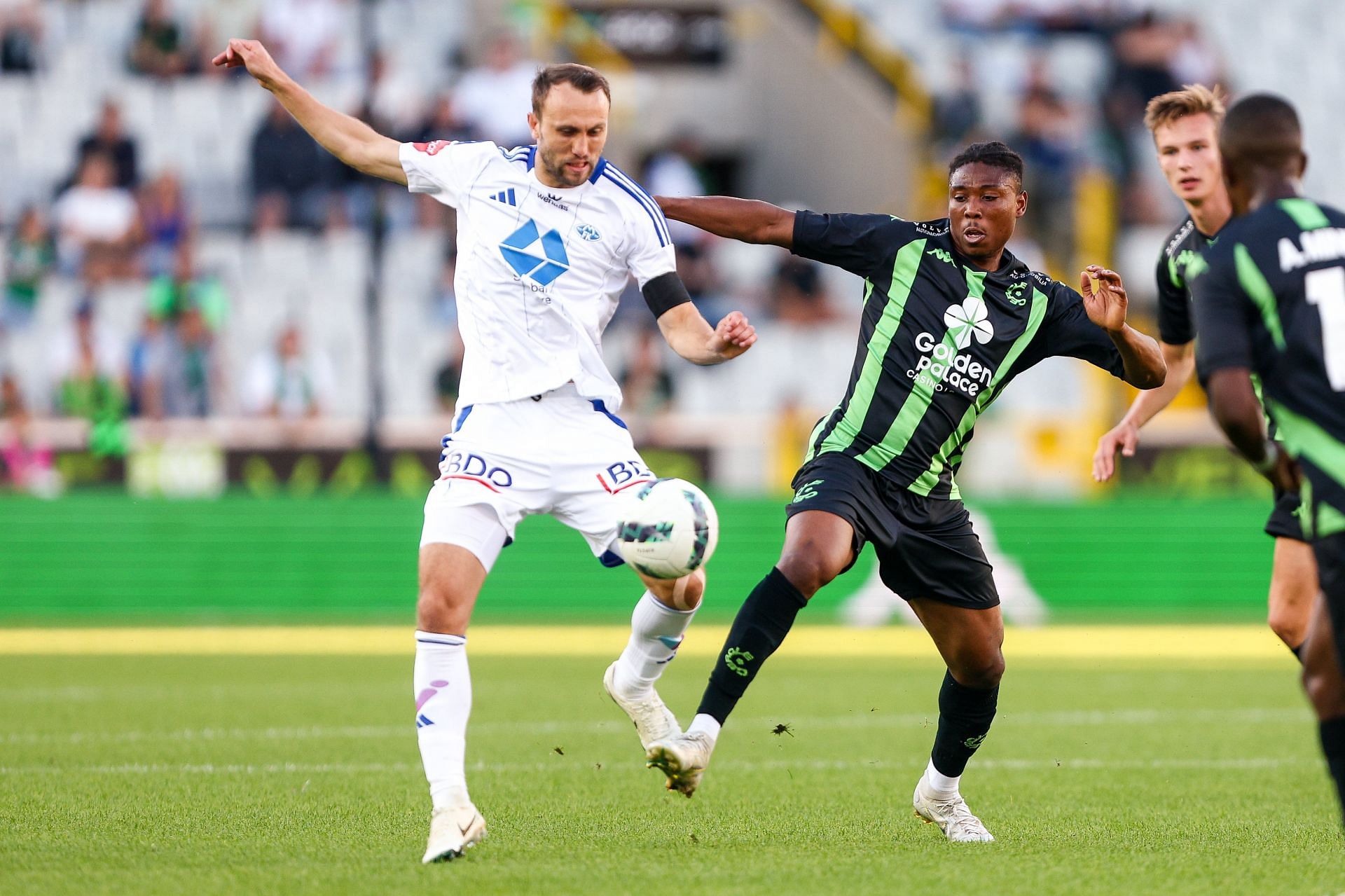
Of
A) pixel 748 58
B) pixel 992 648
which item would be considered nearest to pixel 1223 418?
pixel 992 648

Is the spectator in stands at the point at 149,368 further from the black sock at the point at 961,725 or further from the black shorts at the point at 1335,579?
the black shorts at the point at 1335,579

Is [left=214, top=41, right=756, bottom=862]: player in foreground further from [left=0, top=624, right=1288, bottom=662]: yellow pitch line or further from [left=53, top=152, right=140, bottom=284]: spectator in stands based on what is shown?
[left=53, top=152, right=140, bottom=284]: spectator in stands

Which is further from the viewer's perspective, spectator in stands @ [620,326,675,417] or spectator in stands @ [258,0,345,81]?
spectator in stands @ [258,0,345,81]

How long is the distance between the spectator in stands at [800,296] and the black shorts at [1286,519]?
12767mm

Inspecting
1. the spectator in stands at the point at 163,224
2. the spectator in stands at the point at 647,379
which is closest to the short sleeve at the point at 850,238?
the spectator in stands at the point at 647,379

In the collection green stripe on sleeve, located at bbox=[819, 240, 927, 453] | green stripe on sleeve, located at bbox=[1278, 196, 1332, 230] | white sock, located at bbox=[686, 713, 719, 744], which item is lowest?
white sock, located at bbox=[686, 713, 719, 744]

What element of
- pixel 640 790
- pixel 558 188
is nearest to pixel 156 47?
pixel 640 790

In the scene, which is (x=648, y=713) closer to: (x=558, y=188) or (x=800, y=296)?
(x=558, y=188)

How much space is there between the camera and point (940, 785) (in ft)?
20.9

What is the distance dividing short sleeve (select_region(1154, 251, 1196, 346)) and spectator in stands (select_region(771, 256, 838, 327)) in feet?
40.0

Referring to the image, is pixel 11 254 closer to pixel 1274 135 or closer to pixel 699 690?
pixel 699 690

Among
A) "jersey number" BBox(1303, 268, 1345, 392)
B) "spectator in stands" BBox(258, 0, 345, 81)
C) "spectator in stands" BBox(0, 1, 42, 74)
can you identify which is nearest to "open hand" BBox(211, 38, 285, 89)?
"jersey number" BBox(1303, 268, 1345, 392)

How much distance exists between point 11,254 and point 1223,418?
15712 mm

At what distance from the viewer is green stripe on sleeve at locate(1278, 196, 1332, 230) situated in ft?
14.7
